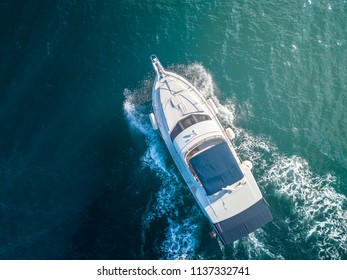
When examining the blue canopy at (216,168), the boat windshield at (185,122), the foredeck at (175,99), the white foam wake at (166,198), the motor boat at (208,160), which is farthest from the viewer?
the foredeck at (175,99)

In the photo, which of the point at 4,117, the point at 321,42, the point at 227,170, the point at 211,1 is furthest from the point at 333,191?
the point at 4,117

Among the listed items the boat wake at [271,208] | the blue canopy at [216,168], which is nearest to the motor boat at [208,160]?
the blue canopy at [216,168]

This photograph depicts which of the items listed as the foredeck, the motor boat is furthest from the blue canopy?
the foredeck

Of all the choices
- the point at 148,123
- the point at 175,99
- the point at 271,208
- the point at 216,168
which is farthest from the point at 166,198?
the point at 271,208

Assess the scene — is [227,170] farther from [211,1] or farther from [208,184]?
[211,1]

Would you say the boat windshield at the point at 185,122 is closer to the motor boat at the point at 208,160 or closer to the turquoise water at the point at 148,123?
the motor boat at the point at 208,160

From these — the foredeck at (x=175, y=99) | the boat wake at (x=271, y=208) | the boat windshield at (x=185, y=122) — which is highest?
the foredeck at (x=175, y=99)

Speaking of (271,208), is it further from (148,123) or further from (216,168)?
(148,123)

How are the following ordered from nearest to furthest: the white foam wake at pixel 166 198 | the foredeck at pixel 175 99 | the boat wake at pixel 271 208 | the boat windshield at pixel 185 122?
the boat wake at pixel 271 208 < the boat windshield at pixel 185 122 < the white foam wake at pixel 166 198 < the foredeck at pixel 175 99
